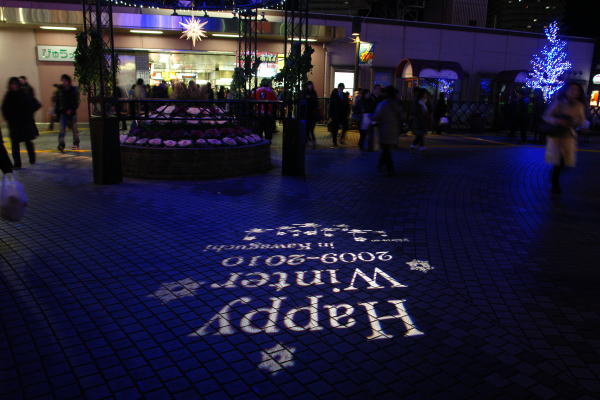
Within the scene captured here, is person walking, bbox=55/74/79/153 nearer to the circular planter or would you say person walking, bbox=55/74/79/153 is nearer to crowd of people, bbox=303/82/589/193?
the circular planter

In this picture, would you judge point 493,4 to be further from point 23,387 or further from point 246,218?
point 23,387

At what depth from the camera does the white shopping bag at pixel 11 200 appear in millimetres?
5273

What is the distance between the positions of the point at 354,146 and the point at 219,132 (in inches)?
261

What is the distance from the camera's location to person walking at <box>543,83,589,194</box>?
8.83 m

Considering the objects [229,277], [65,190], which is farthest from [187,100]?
[229,277]

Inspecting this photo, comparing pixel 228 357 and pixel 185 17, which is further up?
pixel 185 17

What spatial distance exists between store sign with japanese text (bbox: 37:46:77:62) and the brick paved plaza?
15.9m

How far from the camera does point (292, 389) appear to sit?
3.30 meters

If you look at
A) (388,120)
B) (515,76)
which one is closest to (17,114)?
(388,120)

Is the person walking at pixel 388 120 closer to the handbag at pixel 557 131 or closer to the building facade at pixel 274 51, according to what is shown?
the handbag at pixel 557 131

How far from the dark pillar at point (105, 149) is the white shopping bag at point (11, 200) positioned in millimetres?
4152

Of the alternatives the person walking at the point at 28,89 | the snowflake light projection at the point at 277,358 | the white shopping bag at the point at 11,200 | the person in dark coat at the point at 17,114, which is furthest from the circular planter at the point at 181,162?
the snowflake light projection at the point at 277,358

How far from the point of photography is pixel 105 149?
9.47m

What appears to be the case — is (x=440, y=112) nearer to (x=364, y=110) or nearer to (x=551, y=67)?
(x=364, y=110)
